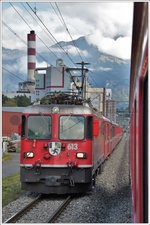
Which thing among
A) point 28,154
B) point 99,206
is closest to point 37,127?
point 28,154

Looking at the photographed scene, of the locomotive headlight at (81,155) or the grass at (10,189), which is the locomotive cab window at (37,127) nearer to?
the locomotive headlight at (81,155)

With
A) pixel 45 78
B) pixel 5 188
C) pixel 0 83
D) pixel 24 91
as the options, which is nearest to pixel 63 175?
pixel 5 188

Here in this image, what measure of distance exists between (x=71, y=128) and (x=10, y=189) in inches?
121

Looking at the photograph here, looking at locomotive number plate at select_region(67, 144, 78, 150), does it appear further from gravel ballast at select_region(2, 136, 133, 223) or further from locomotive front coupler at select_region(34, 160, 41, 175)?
gravel ballast at select_region(2, 136, 133, 223)

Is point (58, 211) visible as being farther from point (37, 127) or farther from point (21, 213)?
point (37, 127)

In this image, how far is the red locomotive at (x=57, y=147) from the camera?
10.2m

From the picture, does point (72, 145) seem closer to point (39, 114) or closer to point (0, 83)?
point (39, 114)

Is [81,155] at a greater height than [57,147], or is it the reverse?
[57,147]

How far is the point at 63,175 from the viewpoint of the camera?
10.2 meters

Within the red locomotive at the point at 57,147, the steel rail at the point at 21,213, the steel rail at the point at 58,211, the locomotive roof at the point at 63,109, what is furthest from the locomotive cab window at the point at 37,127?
the steel rail at the point at 58,211

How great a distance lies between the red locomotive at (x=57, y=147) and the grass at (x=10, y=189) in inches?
26.2

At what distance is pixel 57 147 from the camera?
10.3 m

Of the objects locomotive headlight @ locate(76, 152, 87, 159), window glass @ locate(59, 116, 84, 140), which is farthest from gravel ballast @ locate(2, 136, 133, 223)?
window glass @ locate(59, 116, 84, 140)

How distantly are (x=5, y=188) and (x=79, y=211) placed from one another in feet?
13.0
